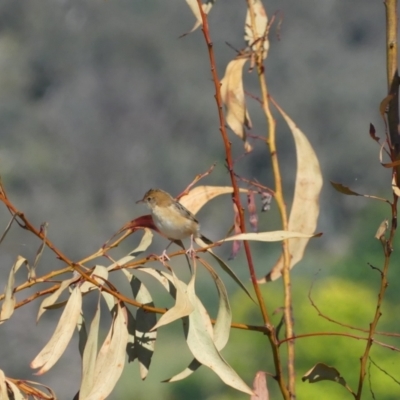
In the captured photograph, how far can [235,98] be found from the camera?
115cm

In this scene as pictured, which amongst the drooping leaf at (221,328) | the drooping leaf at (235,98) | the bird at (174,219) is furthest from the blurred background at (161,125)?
the drooping leaf at (221,328)

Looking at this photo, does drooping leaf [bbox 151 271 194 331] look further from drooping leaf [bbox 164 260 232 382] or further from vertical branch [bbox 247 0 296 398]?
vertical branch [bbox 247 0 296 398]

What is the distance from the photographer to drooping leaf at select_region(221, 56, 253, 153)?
1.12 metres

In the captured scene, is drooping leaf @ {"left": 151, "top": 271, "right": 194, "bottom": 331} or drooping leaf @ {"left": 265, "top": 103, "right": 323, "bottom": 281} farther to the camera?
drooping leaf @ {"left": 265, "top": 103, "right": 323, "bottom": 281}

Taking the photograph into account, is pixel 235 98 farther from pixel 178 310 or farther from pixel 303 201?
pixel 178 310

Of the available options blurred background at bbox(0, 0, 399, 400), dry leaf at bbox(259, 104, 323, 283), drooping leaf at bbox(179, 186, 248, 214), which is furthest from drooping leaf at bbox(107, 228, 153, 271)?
blurred background at bbox(0, 0, 399, 400)

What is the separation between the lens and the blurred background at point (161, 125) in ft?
4.82

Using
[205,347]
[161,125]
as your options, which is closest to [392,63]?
[205,347]

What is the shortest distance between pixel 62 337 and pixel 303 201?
0.45m

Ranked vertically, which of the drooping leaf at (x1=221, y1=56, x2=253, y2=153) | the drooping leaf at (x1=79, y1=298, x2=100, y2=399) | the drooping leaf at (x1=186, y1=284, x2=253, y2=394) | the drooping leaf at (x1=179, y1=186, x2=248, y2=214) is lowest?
the drooping leaf at (x1=79, y1=298, x2=100, y2=399)

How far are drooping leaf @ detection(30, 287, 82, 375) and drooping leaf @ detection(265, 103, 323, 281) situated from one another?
0.35 meters

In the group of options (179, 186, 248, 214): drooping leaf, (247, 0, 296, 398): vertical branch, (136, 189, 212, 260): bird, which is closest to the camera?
(247, 0, 296, 398): vertical branch

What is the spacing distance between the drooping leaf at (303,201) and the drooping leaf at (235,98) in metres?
0.06

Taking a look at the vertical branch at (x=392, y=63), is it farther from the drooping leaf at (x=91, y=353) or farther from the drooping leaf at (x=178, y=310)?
the drooping leaf at (x=91, y=353)
